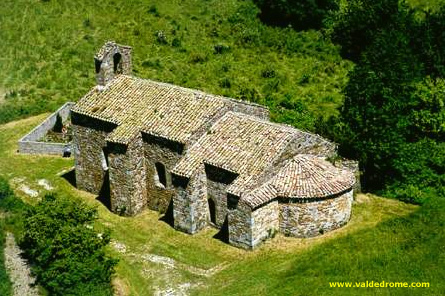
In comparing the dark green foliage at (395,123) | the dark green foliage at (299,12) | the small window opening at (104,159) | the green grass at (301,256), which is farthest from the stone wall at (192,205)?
the dark green foliage at (299,12)

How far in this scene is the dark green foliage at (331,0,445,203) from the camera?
4172cm

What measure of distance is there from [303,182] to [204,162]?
510 cm

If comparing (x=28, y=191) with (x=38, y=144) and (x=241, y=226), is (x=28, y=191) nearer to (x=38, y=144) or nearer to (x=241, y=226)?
(x=38, y=144)

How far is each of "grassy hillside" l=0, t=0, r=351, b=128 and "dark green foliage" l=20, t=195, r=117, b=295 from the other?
66.9 feet

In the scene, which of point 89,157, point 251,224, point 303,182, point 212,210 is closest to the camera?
point 251,224

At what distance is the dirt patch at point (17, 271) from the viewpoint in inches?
1400

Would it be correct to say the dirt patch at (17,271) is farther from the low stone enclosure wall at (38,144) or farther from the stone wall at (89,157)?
the low stone enclosure wall at (38,144)

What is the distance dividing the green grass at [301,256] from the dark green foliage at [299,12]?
1236 inches

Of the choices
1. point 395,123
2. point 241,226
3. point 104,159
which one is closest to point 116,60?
point 104,159

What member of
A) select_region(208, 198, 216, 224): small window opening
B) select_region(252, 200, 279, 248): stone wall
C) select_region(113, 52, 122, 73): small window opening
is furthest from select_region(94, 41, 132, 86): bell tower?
select_region(252, 200, 279, 248): stone wall

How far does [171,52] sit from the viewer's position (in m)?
67.2

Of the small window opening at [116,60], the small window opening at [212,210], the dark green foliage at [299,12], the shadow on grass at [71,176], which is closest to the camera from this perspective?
the small window opening at [212,210]

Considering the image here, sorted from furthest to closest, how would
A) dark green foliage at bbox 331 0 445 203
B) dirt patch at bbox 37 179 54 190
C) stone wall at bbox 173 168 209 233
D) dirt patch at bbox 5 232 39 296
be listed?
dirt patch at bbox 37 179 54 190 → dark green foliage at bbox 331 0 445 203 → stone wall at bbox 173 168 209 233 → dirt patch at bbox 5 232 39 296

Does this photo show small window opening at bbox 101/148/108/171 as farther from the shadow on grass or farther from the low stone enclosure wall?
the low stone enclosure wall
